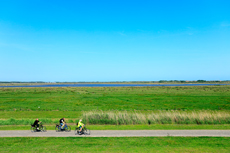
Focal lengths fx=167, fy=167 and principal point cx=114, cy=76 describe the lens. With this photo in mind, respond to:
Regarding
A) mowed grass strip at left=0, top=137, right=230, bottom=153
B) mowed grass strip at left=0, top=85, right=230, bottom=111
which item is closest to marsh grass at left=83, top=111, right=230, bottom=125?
mowed grass strip at left=0, top=137, right=230, bottom=153

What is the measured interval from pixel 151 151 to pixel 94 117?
1270cm

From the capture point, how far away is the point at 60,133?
16.1 metres

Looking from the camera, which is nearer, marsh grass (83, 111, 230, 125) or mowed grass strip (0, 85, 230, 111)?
marsh grass (83, 111, 230, 125)

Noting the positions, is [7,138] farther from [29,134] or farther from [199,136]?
[199,136]

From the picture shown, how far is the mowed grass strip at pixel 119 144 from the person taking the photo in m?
11.9

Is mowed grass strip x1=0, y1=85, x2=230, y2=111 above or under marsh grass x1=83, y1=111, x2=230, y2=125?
under

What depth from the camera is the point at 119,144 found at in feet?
42.1

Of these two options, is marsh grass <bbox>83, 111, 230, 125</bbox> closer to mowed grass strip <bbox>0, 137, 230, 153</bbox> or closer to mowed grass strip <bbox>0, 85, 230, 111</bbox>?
mowed grass strip <bbox>0, 137, 230, 153</bbox>

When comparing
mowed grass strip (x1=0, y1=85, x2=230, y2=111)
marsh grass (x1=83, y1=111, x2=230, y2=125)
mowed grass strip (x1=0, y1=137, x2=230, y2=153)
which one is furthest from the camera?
mowed grass strip (x1=0, y1=85, x2=230, y2=111)

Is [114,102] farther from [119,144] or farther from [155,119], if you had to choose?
[119,144]

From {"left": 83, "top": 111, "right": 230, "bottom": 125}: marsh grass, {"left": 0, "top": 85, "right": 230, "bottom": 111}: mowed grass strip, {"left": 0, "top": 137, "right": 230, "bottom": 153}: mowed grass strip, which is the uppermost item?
{"left": 0, "top": 137, "right": 230, "bottom": 153}: mowed grass strip

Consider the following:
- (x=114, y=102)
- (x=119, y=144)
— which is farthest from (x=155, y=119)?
(x=114, y=102)

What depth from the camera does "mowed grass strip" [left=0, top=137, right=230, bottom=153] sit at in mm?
11867

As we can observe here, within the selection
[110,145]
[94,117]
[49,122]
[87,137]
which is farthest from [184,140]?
[49,122]
